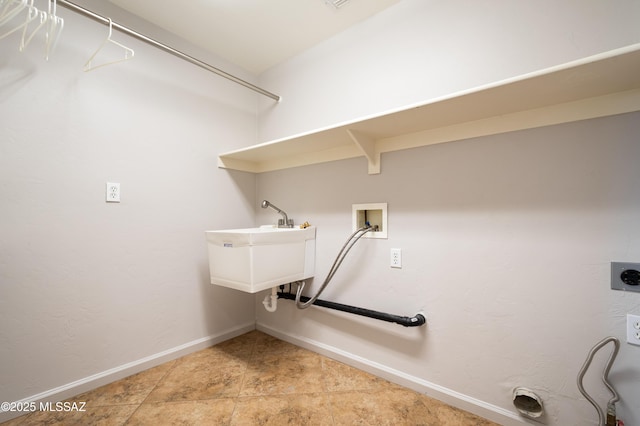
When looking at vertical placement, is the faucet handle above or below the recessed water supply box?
above

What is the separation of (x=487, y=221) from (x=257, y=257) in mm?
1179

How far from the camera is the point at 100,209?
154 cm

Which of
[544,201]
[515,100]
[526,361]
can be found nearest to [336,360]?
[526,361]

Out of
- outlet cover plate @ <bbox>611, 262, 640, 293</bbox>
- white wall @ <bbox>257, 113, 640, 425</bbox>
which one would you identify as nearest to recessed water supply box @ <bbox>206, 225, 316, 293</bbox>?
white wall @ <bbox>257, 113, 640, 425</bbox>

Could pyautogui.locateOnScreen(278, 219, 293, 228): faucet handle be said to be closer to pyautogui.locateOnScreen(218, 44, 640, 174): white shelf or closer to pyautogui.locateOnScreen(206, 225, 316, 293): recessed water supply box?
pyautogui.locateOnScreen(206, 225, 316, 293): recessed water supply box

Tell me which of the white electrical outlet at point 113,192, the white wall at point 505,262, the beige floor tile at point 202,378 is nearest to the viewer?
the white wall at point 505,262

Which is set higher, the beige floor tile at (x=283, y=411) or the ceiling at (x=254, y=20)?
the ceiling at (x=254, y=20)

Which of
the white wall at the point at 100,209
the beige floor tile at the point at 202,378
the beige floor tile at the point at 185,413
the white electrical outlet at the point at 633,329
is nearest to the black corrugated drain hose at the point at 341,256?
the beige floor tile at the point at 202,378

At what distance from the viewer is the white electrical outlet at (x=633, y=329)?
984mm

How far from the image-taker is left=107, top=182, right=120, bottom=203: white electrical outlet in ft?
5.14

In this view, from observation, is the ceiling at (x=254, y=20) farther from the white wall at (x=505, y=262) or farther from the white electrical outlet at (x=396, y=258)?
the white electrical outlet at (x=396, y=258)

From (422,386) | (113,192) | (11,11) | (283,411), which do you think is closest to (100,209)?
(113,192)

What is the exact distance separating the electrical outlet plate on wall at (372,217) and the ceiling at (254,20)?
3.90 ft

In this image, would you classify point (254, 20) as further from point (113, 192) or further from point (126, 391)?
point (126, 391)
